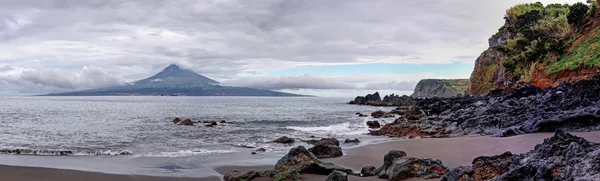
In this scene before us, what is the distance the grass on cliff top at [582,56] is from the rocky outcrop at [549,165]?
30.1 metres

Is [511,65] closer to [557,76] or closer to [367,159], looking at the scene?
[557,76]

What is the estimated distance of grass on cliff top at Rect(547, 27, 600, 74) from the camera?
33250mm

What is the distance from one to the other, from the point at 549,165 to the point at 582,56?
36.2 metres

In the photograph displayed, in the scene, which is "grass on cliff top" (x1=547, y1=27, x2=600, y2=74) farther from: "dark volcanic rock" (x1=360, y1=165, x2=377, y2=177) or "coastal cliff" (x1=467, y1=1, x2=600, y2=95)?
"dark volcanic rock" (x1=360, y1=165, x2=377, y2=177)

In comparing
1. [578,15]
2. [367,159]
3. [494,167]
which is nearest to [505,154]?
[494,167]

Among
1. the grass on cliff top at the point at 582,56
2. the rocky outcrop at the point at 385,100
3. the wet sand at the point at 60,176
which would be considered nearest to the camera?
the wet sand at the point at 60,176

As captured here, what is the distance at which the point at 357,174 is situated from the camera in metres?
11.6

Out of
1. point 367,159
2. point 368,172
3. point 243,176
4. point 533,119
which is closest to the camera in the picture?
point 243,176

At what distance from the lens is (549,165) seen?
6.41 m

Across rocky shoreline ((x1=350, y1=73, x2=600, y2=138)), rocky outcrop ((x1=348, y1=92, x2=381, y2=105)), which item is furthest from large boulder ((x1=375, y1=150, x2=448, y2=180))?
rocky outcrop ((x1=348, y1=92, x2=381, y2=105))

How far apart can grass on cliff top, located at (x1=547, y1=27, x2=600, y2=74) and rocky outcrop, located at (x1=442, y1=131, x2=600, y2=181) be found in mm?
30082

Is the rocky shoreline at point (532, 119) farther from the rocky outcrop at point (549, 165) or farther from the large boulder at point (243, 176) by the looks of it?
the large boulder at point (243, 176)

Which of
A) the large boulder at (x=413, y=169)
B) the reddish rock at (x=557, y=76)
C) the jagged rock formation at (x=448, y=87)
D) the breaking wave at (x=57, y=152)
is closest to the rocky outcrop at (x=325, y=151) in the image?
the large boulder at (x=413, y=169)

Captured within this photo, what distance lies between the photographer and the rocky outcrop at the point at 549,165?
18.5ft
